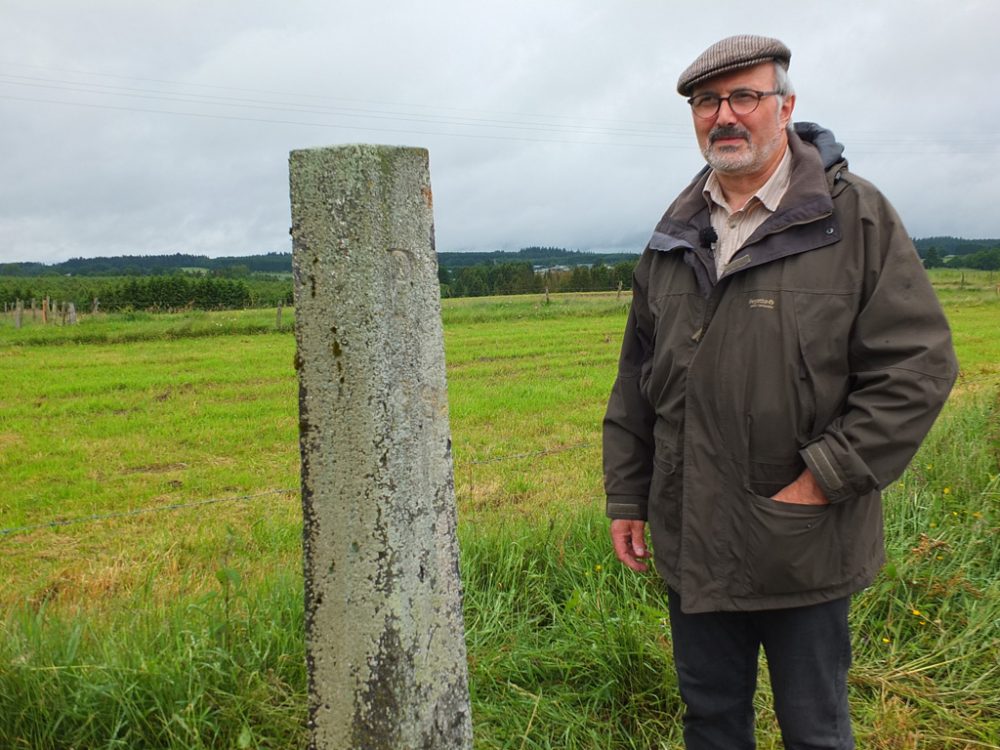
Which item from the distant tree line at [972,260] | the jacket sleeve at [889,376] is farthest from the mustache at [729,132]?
the distant tree line at [972,260]

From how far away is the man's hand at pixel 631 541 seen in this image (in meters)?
2.42

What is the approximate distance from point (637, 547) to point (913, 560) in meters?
1.97

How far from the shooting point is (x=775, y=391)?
195 centimetres

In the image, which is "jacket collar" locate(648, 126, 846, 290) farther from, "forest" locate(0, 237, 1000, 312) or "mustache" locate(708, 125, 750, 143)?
"forest" locate(0, 237, 1000, 312)

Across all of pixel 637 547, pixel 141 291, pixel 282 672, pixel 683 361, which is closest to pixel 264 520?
pixel 282 672

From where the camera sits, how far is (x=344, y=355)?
1691mm

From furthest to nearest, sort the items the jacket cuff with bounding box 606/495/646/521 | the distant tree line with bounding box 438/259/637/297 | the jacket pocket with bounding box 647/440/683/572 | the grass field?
1. the distant tree line with bounding box 438/259/637/297
2. the grass field
3. the jacket cuff with bounding box 606/495/646/521
4. the jacket pocket with bounding box 647/440/683/572

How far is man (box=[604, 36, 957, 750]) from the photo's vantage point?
1.87 meters

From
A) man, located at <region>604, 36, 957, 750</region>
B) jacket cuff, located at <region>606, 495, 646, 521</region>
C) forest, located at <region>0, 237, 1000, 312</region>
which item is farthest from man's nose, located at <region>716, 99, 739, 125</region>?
forest, located at <region>0, 237, 1000, 312</region>

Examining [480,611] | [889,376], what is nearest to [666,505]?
[889,376]

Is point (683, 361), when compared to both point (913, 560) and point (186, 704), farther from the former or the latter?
point (913, 560)

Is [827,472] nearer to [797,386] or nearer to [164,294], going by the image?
[797,386]

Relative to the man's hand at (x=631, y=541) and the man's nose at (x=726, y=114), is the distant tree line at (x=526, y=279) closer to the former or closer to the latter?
the man's hand at (x=631, y=541)

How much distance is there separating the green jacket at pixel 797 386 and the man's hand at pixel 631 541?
0.83ft
